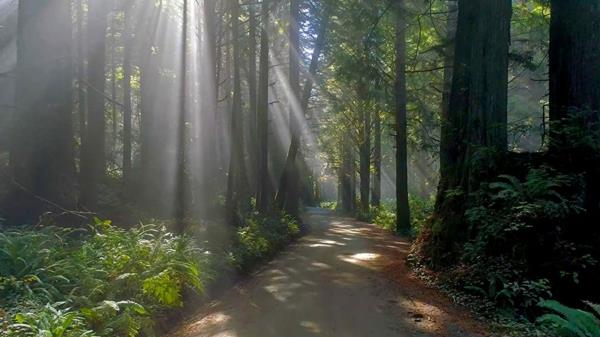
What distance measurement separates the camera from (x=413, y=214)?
72.2 ft

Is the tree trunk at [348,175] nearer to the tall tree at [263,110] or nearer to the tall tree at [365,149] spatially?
the tall tree at [365,149]

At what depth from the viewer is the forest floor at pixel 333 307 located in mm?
5836

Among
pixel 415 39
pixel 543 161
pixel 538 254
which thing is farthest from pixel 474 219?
pixel 415 39

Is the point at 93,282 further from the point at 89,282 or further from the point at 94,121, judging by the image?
the point at 94,121

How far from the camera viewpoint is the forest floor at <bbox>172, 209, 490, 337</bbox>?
19.1 feet

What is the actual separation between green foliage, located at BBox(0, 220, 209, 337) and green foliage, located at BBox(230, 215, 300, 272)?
2.76m

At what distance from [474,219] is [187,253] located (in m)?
4.78

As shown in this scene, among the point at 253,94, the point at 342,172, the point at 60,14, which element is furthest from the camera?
the point at 342,172

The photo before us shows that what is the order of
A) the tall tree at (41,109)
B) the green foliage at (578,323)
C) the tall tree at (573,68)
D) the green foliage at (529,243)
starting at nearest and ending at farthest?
the green foliage at (578,323)
the green foliage at (529,243)
the tall tree at (573,68)
the tall tree at (41,109)

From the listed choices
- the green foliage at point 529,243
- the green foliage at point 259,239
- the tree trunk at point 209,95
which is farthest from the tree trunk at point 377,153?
the green foliage at point 529,243

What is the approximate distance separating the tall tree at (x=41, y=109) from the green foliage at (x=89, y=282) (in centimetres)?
127

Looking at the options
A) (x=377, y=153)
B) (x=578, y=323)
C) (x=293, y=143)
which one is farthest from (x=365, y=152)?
(x=578, y=323)

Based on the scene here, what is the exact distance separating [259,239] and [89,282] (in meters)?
7.32

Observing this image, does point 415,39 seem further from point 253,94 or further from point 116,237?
point 116,237
